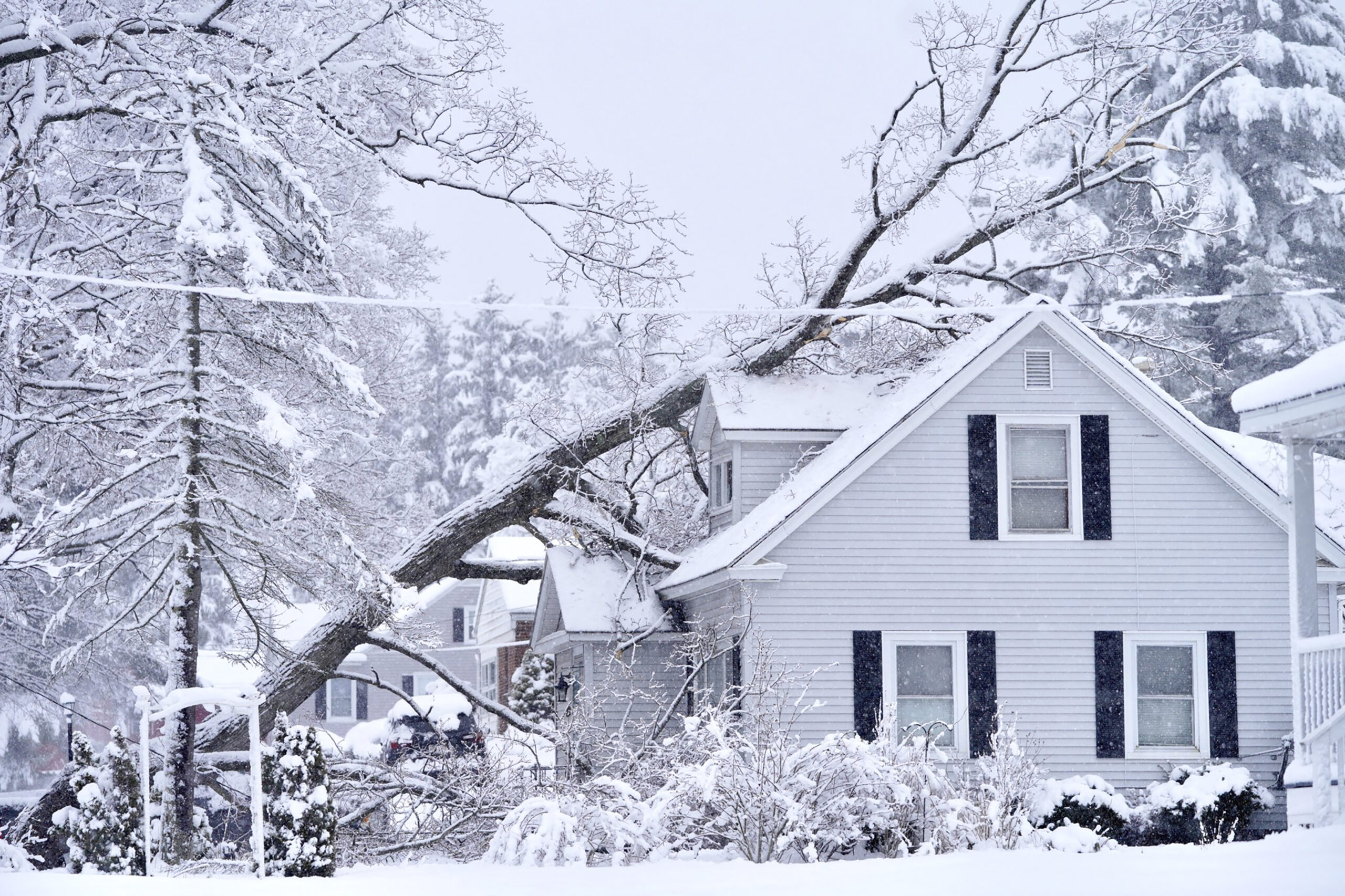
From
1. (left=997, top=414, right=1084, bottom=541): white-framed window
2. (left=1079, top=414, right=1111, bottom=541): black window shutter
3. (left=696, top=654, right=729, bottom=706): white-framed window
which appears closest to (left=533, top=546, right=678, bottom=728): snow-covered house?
(left=696, top=654, right=729, bottom=706): white-framed window

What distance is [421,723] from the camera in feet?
94.8

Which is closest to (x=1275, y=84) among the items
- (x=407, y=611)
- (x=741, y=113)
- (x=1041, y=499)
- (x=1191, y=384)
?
(x=1191, y=384)

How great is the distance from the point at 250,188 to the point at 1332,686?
35.0 ft

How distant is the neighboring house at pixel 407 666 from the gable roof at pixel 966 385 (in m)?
28.8

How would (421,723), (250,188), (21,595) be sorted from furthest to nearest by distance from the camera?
(421,723) → (21,595) → (250,188)

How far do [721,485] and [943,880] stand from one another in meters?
12.5

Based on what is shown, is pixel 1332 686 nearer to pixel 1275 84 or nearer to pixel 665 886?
pixel 665 886

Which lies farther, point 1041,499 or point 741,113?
point 741,113

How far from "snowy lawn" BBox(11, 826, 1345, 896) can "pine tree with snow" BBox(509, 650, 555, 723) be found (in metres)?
15.5

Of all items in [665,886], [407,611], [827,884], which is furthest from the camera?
[407,611]

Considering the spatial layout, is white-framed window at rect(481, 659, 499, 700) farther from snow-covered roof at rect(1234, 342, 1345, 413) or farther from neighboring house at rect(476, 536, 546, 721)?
snow-covered roof at rect(1234, 342, 1345, 413)

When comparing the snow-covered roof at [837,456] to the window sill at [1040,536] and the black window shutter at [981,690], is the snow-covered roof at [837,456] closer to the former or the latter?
the window sill at [1040,536]

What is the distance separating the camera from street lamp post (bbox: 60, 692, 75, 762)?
1481 cm

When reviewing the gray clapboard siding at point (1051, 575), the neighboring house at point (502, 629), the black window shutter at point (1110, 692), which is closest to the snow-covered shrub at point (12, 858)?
the gray clapboard siding at point (1051, 575)
